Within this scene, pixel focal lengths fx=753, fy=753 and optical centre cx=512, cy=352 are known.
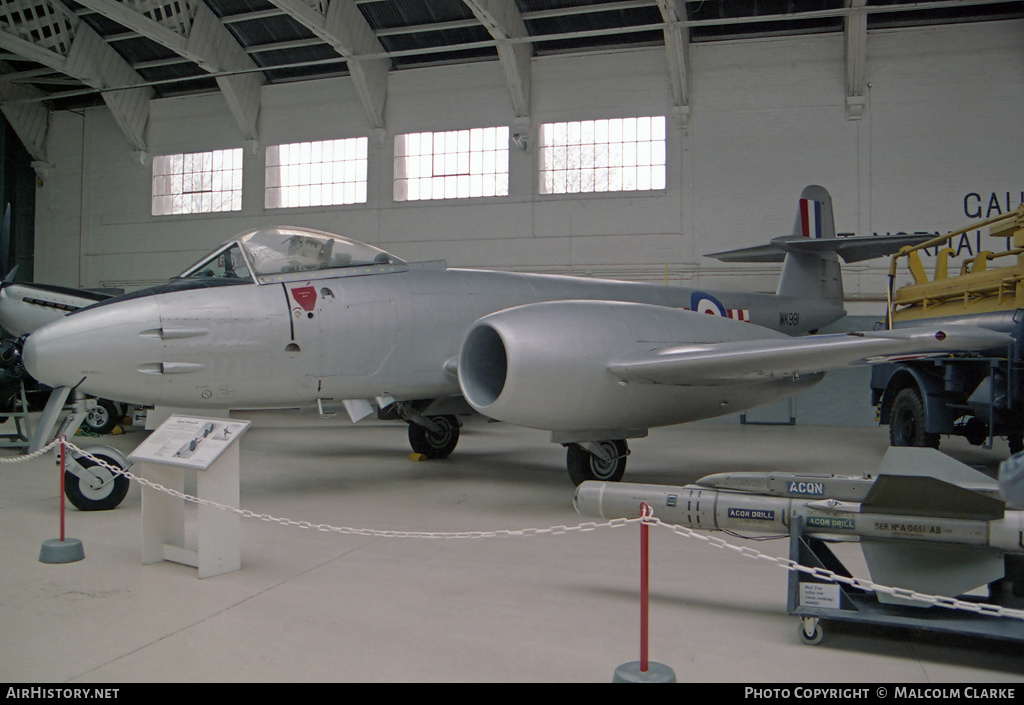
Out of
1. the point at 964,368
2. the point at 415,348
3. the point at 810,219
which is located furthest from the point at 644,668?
the point at 810,219

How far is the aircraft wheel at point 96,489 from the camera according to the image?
5391mm

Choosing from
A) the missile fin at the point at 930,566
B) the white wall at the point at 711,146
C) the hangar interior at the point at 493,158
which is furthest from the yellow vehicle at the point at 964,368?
the white wall at the point at 711,146

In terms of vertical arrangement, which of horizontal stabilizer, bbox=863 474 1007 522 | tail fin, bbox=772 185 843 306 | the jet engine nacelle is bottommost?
horizontal stabilizer, bbox=863 474 1007 522

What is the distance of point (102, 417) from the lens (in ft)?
36.0

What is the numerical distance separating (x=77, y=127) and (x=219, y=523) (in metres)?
18.7

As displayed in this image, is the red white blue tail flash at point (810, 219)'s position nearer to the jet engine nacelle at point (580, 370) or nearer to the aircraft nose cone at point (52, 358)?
the jet engine nacelle at point (580, 370)

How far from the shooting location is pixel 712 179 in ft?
47.3

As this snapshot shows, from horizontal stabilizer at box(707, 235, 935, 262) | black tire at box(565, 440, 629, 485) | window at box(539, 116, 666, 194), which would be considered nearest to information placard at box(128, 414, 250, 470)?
black tire at box(565, 440, 629, 485)

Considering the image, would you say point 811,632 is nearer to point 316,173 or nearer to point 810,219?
point 810,219

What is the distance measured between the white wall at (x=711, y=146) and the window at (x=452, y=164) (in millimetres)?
232

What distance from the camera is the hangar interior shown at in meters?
6.88

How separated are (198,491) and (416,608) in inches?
54.0

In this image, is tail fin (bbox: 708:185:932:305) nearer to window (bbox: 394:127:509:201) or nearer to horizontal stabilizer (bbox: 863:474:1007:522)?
window (bbox: 394:127:509:201)

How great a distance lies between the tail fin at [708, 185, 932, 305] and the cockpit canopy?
6774 mm
